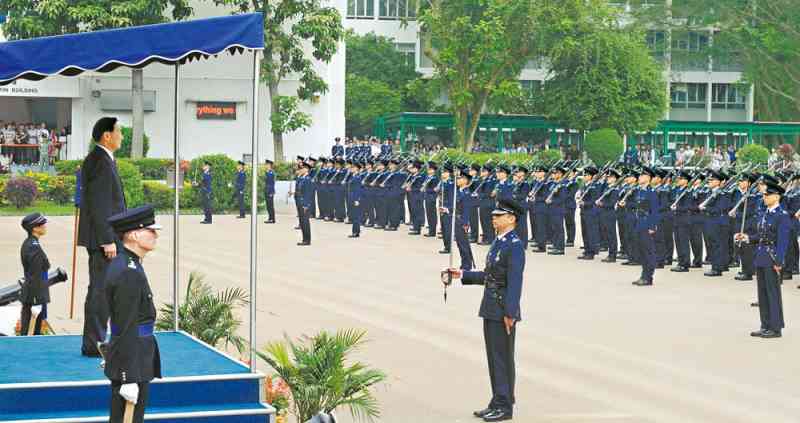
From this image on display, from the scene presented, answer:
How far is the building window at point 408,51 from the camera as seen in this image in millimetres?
79812

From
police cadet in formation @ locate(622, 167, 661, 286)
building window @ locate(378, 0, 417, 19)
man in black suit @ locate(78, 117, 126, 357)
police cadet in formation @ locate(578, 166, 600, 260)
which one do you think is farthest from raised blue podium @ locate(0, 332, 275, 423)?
building window @ locate(378, 0, 417, 19)

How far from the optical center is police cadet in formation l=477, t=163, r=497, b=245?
29422 millimetres

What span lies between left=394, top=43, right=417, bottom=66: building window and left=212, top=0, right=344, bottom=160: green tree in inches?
1246

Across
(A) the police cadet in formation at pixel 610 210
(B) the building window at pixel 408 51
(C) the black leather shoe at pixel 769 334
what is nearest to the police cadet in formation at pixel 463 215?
(A) the police cadet in formation at pixel 610 210

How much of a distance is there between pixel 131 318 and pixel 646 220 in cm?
1560

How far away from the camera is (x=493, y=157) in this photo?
169 ft

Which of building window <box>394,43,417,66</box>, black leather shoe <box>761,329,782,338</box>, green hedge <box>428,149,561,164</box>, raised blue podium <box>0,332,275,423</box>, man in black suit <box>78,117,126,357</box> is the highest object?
building window <box>394,43,417,66</box>

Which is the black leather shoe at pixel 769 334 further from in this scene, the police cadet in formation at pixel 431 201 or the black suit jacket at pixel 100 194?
the police cadet in formation at pixel 431 201

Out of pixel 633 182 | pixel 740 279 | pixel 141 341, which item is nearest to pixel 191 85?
pixel 633 182

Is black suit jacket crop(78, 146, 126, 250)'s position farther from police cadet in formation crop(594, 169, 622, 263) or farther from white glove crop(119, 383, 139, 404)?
police cadet in formation crop(594, 169, 622, 263)

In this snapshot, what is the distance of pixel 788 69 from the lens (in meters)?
65.6

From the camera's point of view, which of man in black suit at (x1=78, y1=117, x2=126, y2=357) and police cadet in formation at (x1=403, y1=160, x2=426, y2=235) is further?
police cadet in formation at (x1=403, y1=160, x2=426, y2=235)

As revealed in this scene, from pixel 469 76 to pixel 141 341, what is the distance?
53.4 metres

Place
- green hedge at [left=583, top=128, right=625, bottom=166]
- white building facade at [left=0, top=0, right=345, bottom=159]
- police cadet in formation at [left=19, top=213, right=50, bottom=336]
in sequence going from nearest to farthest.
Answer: police cadet in formation at [left=19, top=213, right=50, bottom=336], white building facade at [left=0, top=0, right=345, bottom=159], green hedge at [left=583, top=128, right=625, bottom=166]
